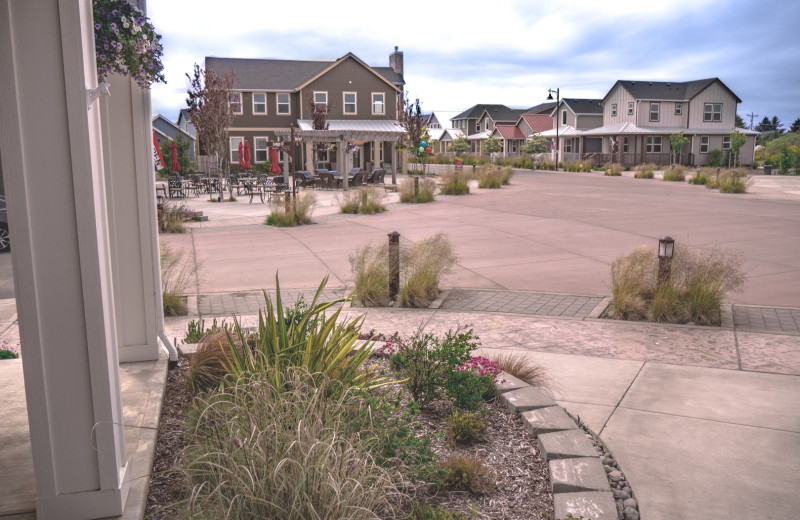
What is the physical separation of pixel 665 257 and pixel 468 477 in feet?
15.9

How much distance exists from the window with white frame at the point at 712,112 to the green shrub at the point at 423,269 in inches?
2035

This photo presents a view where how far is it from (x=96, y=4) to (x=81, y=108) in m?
1.29

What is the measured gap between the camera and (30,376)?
2781 millimetres

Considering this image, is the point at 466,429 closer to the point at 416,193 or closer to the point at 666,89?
the point at 416,193

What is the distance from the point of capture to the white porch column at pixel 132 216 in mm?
4684

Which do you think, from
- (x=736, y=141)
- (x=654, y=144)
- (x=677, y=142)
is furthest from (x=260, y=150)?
(x=736, y=141)

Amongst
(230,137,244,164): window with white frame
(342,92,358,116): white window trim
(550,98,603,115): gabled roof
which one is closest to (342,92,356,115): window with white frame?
(342,92,358,116): white window trim

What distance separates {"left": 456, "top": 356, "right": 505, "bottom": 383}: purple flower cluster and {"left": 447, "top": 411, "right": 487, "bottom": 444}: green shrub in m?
0.61

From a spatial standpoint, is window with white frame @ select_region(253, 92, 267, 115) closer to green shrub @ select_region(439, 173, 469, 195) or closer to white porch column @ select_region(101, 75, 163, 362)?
green shrub @ select_region(439, 173, 469, 195)

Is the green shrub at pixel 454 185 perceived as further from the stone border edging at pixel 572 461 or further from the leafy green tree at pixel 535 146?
the leafy green tree at pixel 535 146

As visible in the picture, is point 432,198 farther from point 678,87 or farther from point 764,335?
point 678,87

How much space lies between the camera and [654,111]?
176 feet

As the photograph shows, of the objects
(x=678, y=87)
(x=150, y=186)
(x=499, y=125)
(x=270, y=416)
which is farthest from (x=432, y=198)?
(x=499, y=125)

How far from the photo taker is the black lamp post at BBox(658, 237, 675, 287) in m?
7.30
